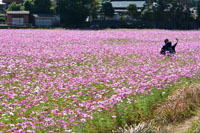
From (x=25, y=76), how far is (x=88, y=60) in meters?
4.41

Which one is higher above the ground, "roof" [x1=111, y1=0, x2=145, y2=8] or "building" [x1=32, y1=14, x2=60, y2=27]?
"roof" [x1=111, y1=0, x2=145, y2=8]

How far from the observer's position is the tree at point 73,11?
185 ft

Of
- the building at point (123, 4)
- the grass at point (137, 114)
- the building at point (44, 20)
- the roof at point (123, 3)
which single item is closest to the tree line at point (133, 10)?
the building at point (44, 20)

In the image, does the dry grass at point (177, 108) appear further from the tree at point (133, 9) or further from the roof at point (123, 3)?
the roof at point (123, 3)

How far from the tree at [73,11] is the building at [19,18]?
8.87 meters

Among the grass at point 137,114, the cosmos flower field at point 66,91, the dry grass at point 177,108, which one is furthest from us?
the dry grass at point 177,108

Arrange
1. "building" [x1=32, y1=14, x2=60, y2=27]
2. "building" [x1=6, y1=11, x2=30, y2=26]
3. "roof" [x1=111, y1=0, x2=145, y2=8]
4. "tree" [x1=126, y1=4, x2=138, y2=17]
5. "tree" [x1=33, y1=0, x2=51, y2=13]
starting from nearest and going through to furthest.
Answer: "building" [x1=32, y1=14, x2=60, y2=27]
"building" [x1=6, y1=11, x2=30, y2=26]
"tree" [x1=126, y1=4, x2=138, y2=17]
"tree" [x1=33, y1=0, x2=51, y2=13]
"roof" [x1=111, y1=0, x2=145, y2=8]

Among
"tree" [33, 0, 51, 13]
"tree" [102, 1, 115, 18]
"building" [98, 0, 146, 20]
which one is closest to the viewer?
"tree" [102, 1, 115, 18]

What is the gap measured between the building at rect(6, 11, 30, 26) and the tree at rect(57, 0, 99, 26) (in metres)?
→ 8.87

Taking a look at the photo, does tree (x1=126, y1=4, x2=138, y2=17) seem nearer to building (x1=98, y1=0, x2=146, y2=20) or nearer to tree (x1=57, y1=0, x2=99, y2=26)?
building (x1=98, y1=0, x2=146, y2=20)

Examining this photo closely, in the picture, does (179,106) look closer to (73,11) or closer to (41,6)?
(73,11)

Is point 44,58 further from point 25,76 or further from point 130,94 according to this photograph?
point 130,94

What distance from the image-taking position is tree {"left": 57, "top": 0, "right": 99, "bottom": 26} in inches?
2222

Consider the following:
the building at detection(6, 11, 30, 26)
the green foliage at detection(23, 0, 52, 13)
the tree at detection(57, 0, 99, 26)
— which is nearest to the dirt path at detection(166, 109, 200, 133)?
the tree at detection(57, 0, 99, 26)
